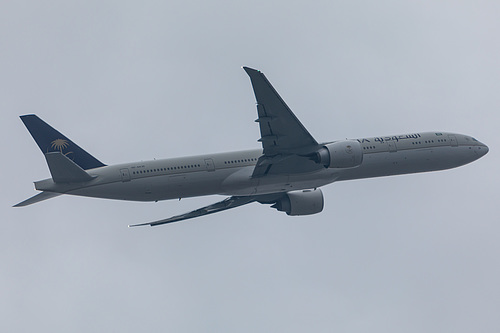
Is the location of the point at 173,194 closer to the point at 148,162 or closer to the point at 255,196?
the point at 148,162

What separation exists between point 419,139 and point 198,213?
617 inches

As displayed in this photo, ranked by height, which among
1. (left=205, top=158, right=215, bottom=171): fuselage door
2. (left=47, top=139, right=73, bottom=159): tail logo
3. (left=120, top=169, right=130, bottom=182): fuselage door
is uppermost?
(left=47, top=139, right=73, bottom=159): tail logo

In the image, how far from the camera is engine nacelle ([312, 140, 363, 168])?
147 ft

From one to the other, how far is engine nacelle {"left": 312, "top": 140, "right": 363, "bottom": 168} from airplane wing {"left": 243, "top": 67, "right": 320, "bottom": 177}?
0.63 m

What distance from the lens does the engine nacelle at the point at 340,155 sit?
4478 centimetres

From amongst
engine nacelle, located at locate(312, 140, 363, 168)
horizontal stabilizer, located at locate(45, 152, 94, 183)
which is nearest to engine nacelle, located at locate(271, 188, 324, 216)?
engine nacelle, located at locate(312, 140, 363, 168)

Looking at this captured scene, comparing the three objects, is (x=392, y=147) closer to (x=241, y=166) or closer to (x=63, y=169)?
(x=241, y=166)

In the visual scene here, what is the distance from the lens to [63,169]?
43.0 meters

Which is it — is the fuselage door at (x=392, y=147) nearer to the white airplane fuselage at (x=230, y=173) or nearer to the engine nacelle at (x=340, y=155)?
the white airplane fuselage at (x=230, y=173)

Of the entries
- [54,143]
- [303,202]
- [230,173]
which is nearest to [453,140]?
[303,202]

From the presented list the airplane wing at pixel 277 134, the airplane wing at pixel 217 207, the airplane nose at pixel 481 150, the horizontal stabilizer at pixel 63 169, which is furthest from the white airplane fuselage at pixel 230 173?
the airplane wing at pixel 217 207

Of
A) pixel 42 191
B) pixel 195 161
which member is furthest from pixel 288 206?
pixel 42 191

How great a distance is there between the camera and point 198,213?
51875 millimetres

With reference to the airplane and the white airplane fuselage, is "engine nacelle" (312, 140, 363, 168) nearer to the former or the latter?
the airplane
